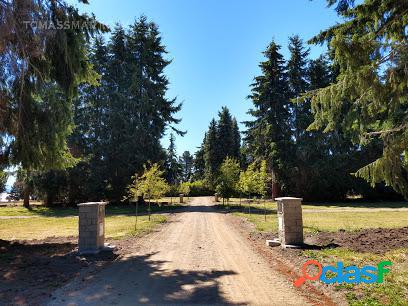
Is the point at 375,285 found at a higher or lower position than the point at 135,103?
lower

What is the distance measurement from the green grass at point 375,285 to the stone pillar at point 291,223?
4.28 ft

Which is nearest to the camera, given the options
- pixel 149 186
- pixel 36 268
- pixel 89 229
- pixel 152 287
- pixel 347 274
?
pixel 152 287

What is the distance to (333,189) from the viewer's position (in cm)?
3709

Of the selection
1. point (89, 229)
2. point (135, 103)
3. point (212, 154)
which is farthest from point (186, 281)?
point (212, 154)

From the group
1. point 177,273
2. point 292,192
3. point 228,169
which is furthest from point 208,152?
point 177,273

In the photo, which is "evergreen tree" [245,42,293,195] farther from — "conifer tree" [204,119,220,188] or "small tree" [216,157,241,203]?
"conifer tree" [204,119,220,188]

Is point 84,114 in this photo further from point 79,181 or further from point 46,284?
point 46,284

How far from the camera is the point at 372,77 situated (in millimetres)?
6613

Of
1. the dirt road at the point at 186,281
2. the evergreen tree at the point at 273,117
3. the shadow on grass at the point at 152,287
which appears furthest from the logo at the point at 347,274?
the evergreen tree at the point at 273,117

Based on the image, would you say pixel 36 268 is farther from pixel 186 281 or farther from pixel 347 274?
pixel 347 274

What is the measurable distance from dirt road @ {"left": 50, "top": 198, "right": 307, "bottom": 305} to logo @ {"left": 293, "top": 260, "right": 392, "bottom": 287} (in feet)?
2.16

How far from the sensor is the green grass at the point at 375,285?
18.6 feet

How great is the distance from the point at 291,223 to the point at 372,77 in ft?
18.4

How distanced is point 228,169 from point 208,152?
2571cm
